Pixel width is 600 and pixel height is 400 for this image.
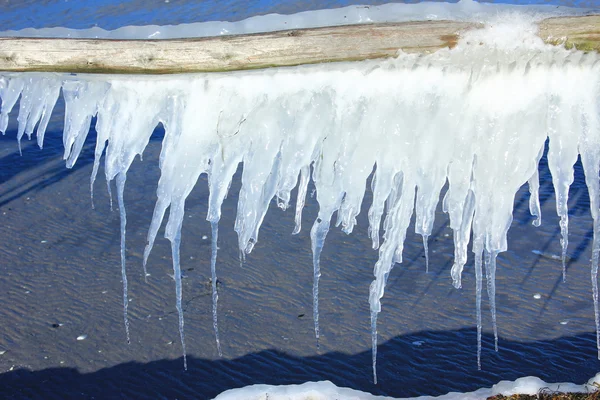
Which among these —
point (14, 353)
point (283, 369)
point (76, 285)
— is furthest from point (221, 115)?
point (76, 285)

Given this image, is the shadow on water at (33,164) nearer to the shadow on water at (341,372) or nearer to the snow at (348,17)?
the shadow on water at (341,372)

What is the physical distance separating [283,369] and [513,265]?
2.81 metres

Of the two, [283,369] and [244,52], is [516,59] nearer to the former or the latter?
[244,52]

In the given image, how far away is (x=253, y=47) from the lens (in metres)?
3.02

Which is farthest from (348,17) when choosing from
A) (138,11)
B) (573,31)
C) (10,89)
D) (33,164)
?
(138,11)

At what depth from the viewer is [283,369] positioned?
17.7 feet

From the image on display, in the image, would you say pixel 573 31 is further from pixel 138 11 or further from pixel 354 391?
pixel 138 11

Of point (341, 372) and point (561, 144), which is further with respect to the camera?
point (341, 372)

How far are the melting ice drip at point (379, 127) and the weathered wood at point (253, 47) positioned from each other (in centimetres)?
9

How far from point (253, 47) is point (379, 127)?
75 cm

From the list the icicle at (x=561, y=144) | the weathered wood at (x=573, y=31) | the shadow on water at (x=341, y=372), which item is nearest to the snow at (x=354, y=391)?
the shadow on water at (x=341, y=372)

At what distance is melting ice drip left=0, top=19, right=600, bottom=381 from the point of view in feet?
9.93

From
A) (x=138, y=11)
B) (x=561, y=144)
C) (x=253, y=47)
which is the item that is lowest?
(x=561, y=144)

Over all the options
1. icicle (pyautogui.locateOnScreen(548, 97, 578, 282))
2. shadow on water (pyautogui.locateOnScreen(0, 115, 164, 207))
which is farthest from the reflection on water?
icicle (pyautogui.locateOnScreen(548, 97, 578, 282))
